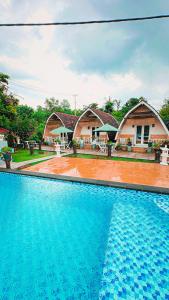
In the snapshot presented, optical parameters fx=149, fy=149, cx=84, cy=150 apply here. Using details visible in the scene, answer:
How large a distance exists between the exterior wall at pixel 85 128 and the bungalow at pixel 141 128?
3637 millimetres

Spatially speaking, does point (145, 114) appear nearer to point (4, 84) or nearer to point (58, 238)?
point (4, 84)

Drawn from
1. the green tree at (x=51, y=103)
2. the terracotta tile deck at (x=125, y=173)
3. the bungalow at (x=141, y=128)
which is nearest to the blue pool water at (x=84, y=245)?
the terracotta tile deck at (x=125, y=173)

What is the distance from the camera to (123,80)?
18812mm

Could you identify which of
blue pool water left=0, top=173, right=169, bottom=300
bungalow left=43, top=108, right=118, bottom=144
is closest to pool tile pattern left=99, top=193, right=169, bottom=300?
blue pool water left=0, top=173, right=169, bottom=300

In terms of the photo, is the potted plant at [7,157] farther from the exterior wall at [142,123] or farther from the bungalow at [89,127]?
the exterior wall at [142,123]

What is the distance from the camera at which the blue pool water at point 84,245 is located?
2.77m

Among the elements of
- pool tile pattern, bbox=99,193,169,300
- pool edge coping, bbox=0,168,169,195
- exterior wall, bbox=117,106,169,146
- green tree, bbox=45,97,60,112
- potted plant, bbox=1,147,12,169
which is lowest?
pool tile pattern, bbox=99,193,169,300

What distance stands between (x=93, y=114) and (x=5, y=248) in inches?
641

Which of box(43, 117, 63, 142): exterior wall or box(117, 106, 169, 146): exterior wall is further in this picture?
box(43, 117, 63, 142): exterior wall

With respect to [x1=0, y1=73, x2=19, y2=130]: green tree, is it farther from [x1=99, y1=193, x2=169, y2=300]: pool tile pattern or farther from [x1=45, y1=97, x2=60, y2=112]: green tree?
[x1=45, y1=97, x2=60, y2=112]: green tree

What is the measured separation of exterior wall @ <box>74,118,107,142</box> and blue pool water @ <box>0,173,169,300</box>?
13.5m

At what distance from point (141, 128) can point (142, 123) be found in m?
0.57

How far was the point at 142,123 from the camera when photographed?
16.2m

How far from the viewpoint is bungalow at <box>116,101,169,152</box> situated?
1512 centimetres
